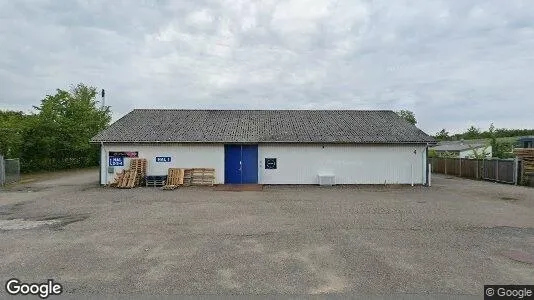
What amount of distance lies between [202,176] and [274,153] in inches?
158

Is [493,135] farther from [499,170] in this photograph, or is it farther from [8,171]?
[8,171]

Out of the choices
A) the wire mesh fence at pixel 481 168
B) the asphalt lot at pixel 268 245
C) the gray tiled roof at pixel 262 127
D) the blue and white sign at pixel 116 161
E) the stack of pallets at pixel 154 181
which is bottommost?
the asphalt lot at pixel 268 245

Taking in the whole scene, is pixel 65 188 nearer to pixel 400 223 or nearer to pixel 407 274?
pixel 400 223

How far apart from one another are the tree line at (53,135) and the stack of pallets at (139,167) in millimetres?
12044

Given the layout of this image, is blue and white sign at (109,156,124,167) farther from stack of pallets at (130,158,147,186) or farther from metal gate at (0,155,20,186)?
metal gate at (0,155,20,186)

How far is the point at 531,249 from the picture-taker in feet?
25.0

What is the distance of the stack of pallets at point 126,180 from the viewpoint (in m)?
19.1

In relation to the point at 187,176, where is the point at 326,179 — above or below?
below

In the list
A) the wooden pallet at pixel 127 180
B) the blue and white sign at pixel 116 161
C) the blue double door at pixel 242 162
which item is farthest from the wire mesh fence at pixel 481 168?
the blue and white sign at pixel 116 161

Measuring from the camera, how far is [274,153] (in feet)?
68.1

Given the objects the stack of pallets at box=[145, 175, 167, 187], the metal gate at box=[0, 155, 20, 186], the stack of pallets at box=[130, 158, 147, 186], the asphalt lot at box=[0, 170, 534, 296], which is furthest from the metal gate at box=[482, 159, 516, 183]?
the metal gate at box=[0, 155, 20, 186]

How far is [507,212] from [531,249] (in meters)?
5.09

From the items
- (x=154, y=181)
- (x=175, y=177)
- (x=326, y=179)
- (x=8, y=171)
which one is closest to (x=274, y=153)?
(x=326, y=179)

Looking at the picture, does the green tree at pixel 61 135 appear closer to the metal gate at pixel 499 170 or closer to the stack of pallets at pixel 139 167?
the stack of pallets at pixel 139 167
